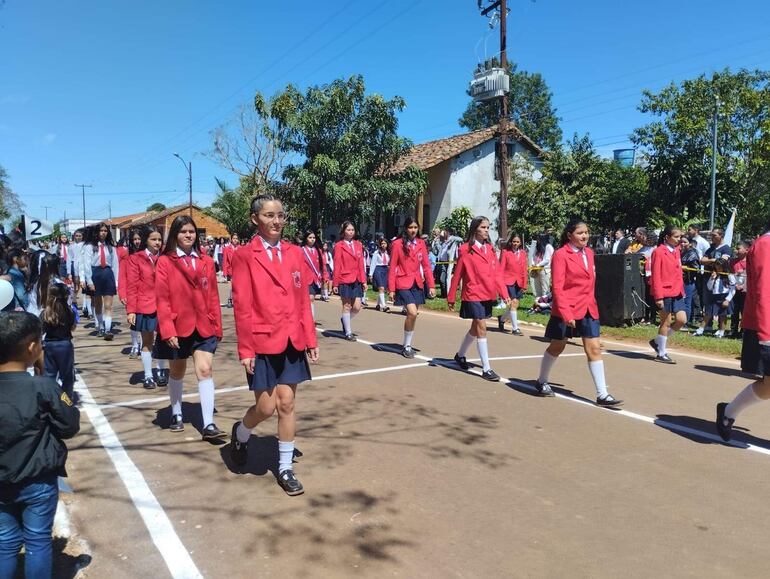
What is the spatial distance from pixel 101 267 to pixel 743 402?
34.0 ft

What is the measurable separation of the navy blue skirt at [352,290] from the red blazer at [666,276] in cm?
492

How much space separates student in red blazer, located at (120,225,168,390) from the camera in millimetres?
7441

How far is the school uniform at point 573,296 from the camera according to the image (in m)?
6.55

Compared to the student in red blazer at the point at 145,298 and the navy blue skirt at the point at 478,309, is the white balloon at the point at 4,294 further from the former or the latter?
the navy blue skirt at the point at 478,309

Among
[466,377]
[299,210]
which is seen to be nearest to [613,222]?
[299,210]

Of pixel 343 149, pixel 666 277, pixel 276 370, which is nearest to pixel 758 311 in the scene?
pixel 276 370

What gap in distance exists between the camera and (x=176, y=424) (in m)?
5.63

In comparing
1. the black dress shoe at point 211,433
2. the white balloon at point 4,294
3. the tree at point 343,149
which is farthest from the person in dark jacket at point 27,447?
the tree at point 343,149

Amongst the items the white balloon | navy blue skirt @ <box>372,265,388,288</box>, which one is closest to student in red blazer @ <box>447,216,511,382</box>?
the white balloon

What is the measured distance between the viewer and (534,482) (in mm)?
4449

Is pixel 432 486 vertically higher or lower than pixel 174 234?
lower

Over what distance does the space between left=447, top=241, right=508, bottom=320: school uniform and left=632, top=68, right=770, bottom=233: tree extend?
778 inches

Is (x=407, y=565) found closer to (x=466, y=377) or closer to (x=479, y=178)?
(x=466, y=377)

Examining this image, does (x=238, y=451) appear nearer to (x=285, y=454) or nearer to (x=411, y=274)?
(x=285, y=454)
